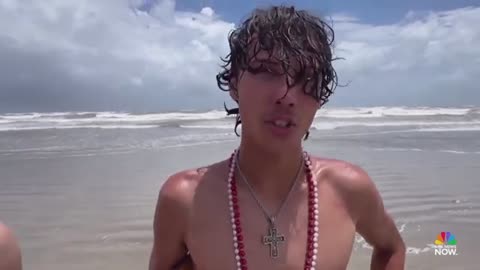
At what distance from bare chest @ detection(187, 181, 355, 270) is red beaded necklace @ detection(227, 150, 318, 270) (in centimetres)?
1

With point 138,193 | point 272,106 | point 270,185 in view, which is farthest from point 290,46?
point 138,193

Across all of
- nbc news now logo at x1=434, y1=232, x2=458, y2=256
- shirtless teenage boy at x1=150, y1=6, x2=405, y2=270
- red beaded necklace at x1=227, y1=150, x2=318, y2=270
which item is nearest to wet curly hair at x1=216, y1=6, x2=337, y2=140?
shirtless teenage boy at x1=150, y1=6, x2=405, y2=270

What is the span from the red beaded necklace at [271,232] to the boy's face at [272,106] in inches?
8.4

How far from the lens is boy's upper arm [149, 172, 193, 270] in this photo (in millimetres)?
1695

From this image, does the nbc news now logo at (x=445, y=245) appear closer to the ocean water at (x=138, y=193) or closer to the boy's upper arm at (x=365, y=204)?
the ocean water at (x=138, y=193)

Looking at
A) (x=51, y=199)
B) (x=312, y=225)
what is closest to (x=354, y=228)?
(x=312, y=225)

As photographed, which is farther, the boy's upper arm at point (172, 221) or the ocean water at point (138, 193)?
the ocean water at point (138, 193)

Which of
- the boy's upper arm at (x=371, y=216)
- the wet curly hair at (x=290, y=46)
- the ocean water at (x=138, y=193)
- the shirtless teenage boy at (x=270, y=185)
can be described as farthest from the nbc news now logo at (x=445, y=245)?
the wet curly hair at (x=290, y=46)

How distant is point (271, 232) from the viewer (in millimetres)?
1686

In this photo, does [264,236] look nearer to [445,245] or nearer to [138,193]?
[445,245]

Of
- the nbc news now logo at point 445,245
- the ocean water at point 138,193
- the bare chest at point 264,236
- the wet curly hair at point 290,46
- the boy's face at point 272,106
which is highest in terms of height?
the wet curly hair at point 290,46

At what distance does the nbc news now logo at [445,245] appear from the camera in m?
4.21

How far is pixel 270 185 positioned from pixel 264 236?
0.61 ft

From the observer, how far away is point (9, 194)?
6.33 metres
